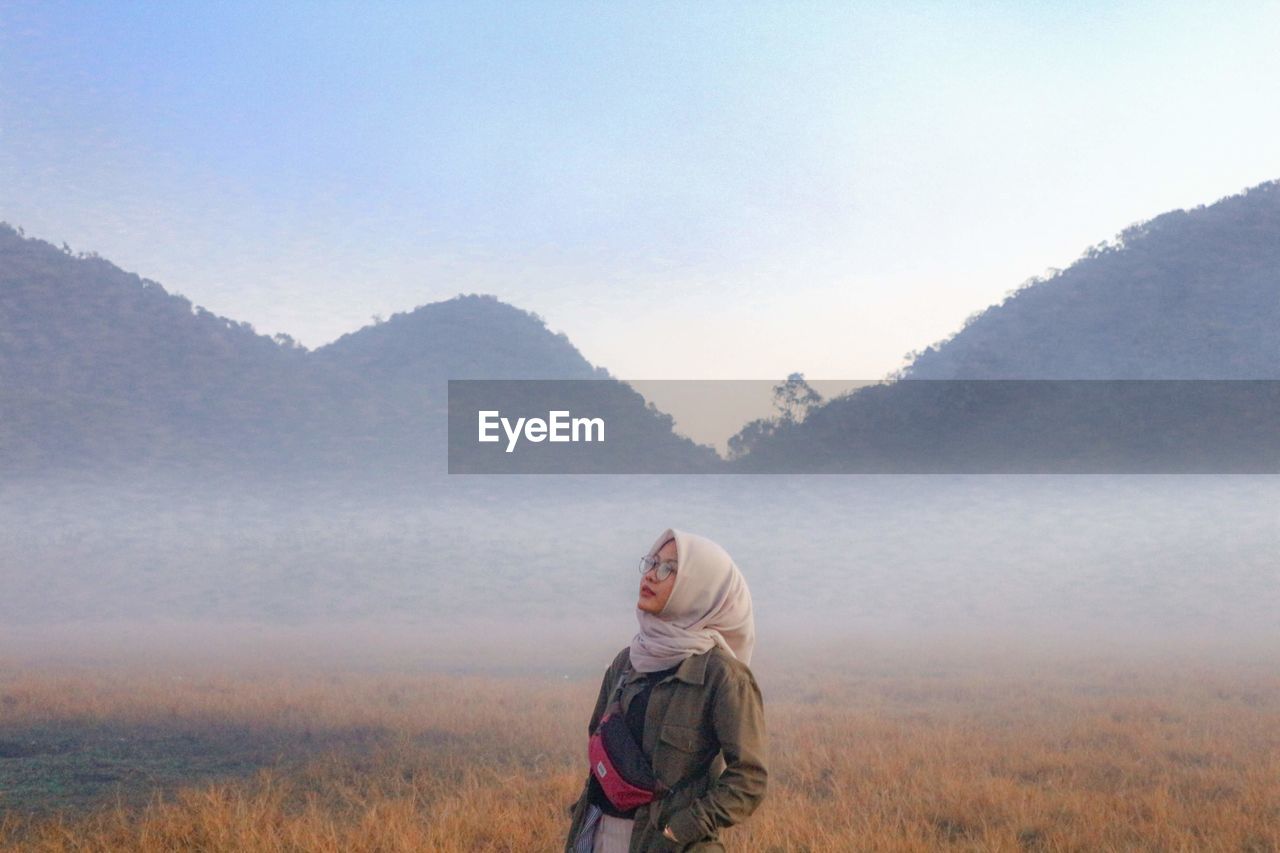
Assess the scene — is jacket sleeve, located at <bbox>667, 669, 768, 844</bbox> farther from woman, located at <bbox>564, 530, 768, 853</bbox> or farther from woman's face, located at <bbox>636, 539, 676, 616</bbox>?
woman's face, located at <bbox>636, 539, 676, 616</bbox>

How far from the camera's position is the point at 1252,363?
4069cm

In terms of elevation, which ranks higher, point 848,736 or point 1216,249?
point 1216,249

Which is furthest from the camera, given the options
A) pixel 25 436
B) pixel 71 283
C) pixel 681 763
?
pixel 71 283

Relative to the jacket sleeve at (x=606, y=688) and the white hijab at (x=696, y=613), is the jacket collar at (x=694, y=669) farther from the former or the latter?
the jacket sleeve at (x=606, y=688)

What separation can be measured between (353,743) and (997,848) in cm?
654

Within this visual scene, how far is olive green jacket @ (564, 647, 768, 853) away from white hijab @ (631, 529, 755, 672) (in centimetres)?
5

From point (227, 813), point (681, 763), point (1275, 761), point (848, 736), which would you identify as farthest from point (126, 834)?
point (1275, 761)

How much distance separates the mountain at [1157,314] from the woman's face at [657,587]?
4082cm

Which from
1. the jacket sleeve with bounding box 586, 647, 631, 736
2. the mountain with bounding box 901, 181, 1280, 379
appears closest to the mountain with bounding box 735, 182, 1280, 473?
the mountain with bounding box 901, 181, 1280, 379

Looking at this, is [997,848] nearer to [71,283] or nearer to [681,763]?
[681,763]

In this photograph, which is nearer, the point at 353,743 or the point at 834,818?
the point at 834,818

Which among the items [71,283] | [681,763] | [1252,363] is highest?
[71,283]

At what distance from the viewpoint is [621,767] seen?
329cm

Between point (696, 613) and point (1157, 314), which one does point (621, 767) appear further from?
point (1157, 314)
